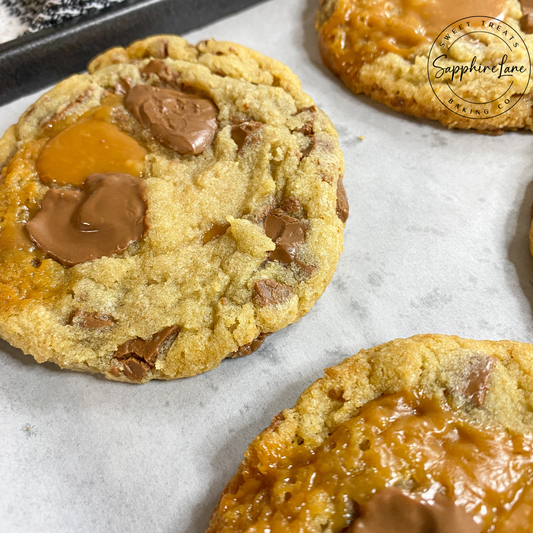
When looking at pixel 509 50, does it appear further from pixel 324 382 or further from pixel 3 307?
pixel 3 307

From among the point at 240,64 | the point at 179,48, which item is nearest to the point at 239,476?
the point at 240,64

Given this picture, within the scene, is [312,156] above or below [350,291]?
above

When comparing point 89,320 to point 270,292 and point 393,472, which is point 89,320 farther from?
point 393,472

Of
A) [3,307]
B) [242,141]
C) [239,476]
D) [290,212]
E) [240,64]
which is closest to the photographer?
[239,476]

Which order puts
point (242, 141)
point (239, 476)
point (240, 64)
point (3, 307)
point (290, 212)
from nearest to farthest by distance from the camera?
point (239, 476), point (3, 307), point (290, 212), point (242, 141), point (240, 64)

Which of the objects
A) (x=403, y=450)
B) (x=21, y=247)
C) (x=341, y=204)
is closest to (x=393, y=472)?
(x=403, y=450)

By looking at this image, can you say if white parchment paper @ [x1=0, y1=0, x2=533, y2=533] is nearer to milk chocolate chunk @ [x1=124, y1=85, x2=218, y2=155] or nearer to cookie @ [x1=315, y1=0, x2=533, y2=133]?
cookie @ [x1=315, y1=0, x2=533, y2=133]

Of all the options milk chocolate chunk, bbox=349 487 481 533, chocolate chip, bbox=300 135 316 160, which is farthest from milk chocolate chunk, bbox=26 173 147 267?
milk chocolate chunk, bbox=349 487 481 533

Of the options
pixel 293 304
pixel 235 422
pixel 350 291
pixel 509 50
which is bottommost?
pixel 235 422
